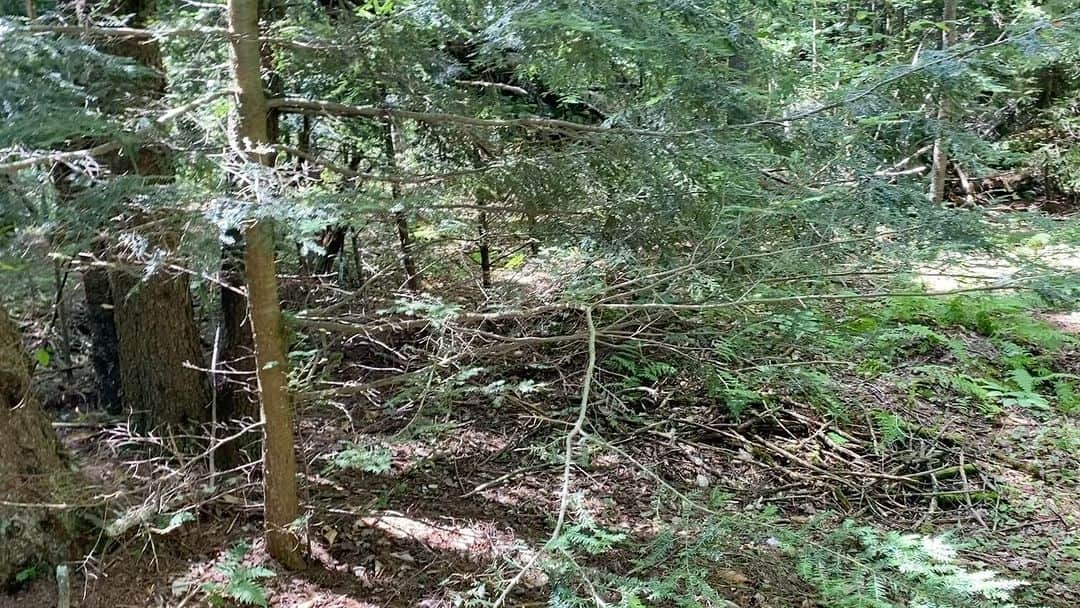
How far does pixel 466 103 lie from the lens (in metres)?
4.14

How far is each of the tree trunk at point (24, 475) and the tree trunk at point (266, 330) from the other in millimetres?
1064

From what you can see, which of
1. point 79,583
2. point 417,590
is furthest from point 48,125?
point 417,590

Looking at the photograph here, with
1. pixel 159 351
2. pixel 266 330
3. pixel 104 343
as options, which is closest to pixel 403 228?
pixel 159 351

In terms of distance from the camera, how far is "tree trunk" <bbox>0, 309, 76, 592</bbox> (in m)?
3.69

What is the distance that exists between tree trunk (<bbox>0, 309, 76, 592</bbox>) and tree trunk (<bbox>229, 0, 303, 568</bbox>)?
106 cm

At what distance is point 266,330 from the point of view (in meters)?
3.54

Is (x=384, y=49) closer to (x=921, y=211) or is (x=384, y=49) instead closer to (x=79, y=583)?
(x=921, y=211)

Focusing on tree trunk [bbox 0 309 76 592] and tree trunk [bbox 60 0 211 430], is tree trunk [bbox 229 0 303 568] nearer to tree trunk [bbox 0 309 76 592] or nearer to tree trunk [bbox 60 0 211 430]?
tree trunk [bbox 0 309 76 592]

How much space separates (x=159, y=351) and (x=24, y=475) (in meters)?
1.23

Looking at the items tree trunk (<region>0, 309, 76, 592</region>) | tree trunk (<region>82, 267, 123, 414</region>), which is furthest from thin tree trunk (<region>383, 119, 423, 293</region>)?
tree trunk (<region>82, 267, 123, 414</region>)

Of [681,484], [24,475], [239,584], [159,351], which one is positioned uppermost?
[159,351]

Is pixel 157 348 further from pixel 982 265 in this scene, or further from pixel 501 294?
pixel 982 265

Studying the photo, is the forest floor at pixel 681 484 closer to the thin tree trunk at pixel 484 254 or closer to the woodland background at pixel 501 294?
the woodland background at pixel 501 294

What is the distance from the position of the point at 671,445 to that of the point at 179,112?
400 cm
